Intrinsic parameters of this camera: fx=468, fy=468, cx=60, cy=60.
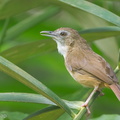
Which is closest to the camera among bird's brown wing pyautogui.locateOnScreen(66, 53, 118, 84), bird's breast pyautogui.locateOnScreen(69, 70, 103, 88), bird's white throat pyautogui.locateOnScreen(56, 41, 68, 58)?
bird's brown wing pyautogui.locateOnScreen(66, 53, 118, 84)

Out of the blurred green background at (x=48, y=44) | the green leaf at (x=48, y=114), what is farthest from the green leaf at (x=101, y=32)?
the green leaf at (x=48, y=114)

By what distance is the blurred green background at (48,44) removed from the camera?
377cm

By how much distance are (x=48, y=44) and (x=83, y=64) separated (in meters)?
0.38

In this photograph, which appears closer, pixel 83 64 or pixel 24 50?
pixel 24 50

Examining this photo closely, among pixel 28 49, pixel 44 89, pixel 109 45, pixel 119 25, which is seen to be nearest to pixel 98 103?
pixel 109 45

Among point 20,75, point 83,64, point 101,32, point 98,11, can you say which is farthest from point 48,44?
point 20,75

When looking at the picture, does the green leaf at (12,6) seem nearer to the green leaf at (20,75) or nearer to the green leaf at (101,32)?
the green leaf at (101,32)

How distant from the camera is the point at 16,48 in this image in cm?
373

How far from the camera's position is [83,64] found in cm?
406

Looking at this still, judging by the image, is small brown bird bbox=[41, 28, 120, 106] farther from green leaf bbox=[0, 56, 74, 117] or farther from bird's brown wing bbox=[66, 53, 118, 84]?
green leaf bbox=[0, 56, 74, 117]

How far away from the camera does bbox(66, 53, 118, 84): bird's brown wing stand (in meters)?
3.70

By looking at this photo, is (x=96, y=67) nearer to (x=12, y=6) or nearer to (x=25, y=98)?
(x=12, y=6)

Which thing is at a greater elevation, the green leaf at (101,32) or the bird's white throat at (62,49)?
the green leaf at (101,32)

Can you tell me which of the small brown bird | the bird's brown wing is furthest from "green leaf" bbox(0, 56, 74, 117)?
the bird's brown wing
